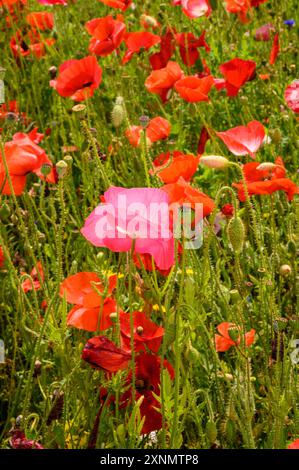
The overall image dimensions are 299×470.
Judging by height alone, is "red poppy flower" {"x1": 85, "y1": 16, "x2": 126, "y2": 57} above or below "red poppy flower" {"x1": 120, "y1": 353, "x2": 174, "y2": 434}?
above

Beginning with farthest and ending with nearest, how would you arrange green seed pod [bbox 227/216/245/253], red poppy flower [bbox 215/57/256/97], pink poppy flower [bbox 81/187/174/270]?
red poppy flower [bbox 215/57/256/97] → green seed pod [bbox 227/216/245/253] → pink poppy flower [bbox 81/187/174/270]

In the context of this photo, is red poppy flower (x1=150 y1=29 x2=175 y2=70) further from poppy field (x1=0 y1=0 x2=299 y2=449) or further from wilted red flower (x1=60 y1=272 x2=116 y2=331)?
wilted red flower (x1=60 y1=272 x2=116 y2=331)

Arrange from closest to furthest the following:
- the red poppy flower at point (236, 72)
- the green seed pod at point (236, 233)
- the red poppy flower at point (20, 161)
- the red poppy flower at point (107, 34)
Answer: the green seed pod at point (236, 233)
the red poppy flower at point (20, 161)
the red poppy flower at point (236, 72)
the red poppy flower at point (107, 34)

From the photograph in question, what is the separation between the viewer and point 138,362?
1.39m

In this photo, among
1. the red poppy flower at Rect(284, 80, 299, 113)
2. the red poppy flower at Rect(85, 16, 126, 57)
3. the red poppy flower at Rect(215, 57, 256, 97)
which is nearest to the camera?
the red poppy flower at Rect(284, 80, 299, 113)

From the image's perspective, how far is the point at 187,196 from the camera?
4.25ft

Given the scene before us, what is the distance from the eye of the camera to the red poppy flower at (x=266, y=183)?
158cm

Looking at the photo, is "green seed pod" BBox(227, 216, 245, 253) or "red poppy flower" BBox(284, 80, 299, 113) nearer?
"green seed pod" BBox(227, 216, 245, 253)

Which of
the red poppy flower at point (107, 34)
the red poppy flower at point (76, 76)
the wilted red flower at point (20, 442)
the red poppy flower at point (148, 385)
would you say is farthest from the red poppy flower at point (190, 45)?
the wilted red flower at point (20, 442)

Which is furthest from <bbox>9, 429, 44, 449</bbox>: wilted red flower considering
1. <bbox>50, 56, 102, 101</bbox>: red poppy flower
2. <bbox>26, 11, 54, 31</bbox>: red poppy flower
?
<bbox>26, 11, 54, 31</bbox>: red poppy flower

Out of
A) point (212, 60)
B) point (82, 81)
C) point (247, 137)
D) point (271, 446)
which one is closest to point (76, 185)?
point (82, 81)

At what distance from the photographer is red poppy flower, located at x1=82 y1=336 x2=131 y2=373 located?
126 centimetres

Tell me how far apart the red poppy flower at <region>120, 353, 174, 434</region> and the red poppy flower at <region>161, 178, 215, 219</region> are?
0.27m

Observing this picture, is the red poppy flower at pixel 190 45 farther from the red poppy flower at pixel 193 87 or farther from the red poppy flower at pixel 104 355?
the red poppy flower at pixel 104 355
